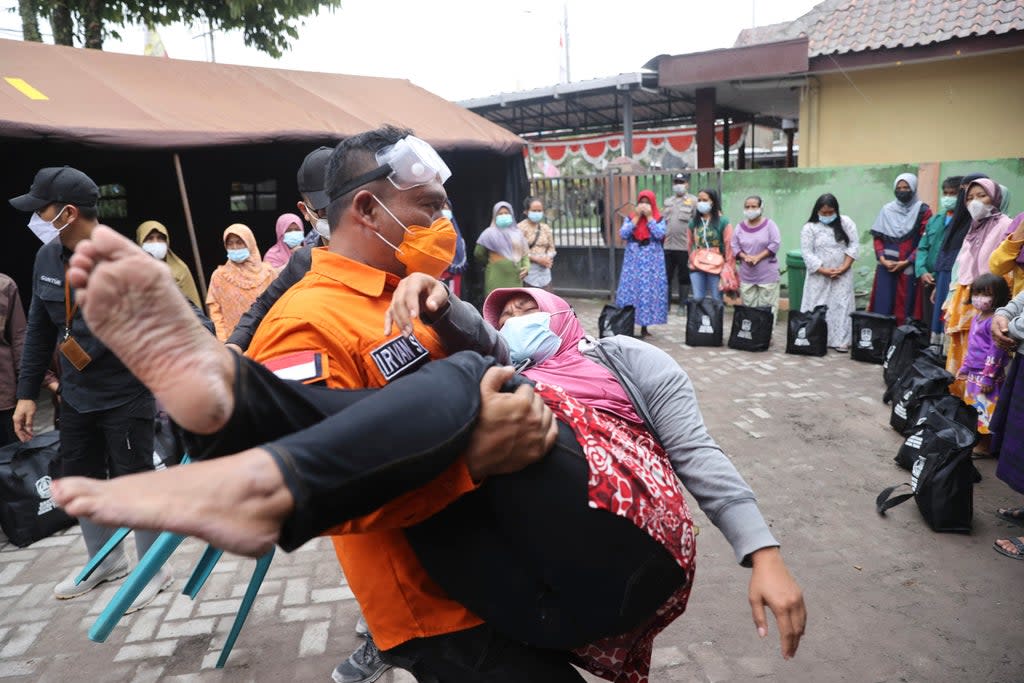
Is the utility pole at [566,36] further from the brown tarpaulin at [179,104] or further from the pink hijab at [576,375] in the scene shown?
the pink hijab at [576,375]

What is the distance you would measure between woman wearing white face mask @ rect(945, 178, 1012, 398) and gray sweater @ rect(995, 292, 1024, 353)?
133 cm

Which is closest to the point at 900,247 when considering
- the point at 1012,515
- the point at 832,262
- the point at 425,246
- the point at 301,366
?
the point at 832,262

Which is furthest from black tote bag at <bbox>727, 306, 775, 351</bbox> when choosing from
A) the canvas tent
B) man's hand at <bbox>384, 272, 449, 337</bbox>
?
man's hand at <bbox>384, 272, 449, 337</bbox>

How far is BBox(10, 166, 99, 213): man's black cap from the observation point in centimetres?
313

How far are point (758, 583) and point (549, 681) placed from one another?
494 mm

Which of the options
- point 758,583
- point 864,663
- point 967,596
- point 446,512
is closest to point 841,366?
point 967,596

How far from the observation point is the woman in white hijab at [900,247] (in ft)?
26.6

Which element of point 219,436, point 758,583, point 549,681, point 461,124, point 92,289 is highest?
point 461,124

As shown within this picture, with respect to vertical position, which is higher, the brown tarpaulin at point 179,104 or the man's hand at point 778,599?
the brown tarpaulin at point 179,104

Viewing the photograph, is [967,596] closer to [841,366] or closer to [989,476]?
[989,476]

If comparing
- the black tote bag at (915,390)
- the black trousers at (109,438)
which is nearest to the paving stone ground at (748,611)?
the black tote bag at (915,390)

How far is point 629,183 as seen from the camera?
11805 mm

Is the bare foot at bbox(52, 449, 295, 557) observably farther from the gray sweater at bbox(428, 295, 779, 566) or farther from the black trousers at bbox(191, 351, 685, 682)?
the gray sweater at bbox(428, 295, 779, 566)

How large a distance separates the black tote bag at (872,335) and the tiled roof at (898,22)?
5215mm
